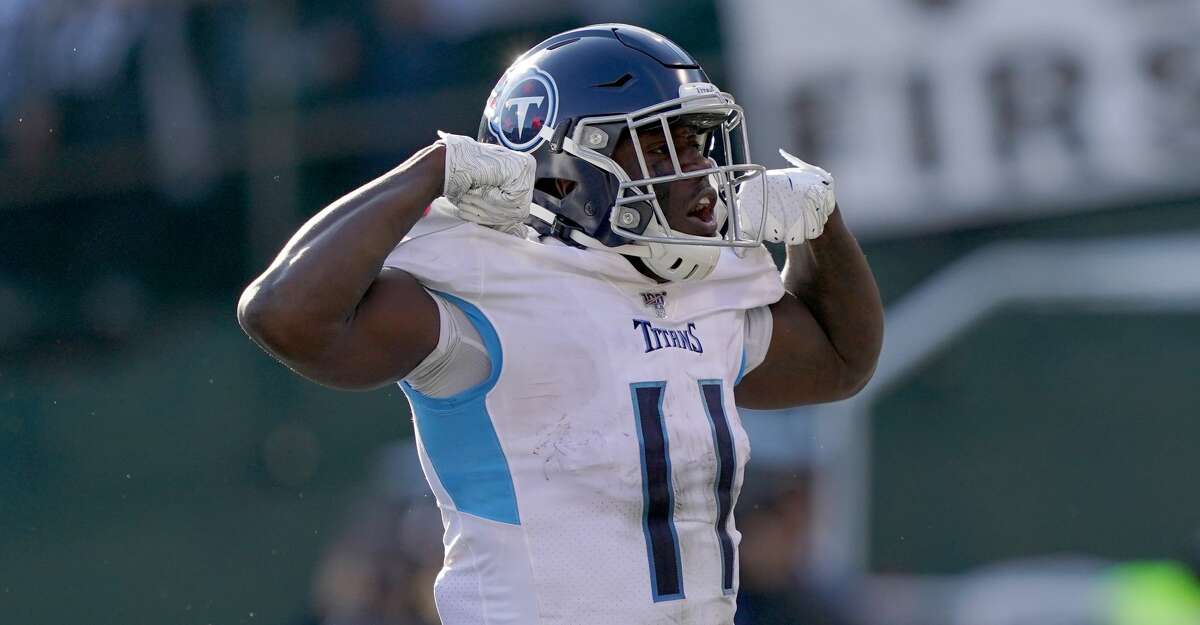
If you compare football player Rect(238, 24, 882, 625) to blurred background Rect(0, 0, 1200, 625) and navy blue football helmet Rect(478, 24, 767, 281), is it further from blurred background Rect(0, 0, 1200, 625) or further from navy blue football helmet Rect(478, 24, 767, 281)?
blurred background Rect(0, 0, 1200, 625)

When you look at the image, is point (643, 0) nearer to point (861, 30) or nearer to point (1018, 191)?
point (861, 30)

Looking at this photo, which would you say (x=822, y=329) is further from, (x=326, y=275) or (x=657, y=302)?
(x=326, y=275)

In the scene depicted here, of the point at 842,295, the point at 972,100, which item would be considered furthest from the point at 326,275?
the point at 972,100

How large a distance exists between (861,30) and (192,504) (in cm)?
227

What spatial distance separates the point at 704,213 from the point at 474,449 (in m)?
0.47

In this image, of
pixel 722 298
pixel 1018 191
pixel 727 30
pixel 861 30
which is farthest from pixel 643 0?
pixel 722 298

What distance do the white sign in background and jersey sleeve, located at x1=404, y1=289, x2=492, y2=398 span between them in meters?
2.34

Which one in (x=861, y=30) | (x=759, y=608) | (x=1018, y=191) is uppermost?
(x=861, y=30)

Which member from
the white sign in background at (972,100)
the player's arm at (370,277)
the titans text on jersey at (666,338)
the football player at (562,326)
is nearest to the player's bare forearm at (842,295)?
the football player at (562,326)

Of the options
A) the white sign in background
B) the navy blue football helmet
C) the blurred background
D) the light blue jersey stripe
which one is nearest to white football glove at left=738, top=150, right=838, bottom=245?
the navy blue football helmet

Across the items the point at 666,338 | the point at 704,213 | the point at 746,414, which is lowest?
the point at 746,414

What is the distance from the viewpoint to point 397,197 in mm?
2021

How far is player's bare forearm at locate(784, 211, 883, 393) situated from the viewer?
2.50 metres

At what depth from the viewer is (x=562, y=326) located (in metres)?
2.11
